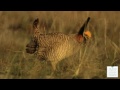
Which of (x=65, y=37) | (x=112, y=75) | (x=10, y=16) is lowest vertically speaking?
(x=112, y=75)

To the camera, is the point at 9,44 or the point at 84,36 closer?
the point at 84,36

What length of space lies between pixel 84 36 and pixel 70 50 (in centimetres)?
55

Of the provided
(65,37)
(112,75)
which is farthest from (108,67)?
(65,37)

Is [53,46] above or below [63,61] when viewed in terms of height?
above

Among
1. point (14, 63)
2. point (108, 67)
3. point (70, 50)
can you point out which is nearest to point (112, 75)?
point (108, 67)

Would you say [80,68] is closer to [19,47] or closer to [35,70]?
[35,70]

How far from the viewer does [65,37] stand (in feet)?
22.5

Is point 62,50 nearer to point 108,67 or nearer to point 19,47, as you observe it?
point 108,67

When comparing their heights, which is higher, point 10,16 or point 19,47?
point 10,16

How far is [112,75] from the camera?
272 inches

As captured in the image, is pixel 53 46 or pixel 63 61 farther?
pixel 63 61

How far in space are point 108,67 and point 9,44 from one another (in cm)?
178

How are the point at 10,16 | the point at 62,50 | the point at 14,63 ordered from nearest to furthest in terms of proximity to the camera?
the point at 62,50, the point at 14,63, the point at 10,16

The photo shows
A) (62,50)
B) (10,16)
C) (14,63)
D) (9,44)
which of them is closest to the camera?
(62,50)
